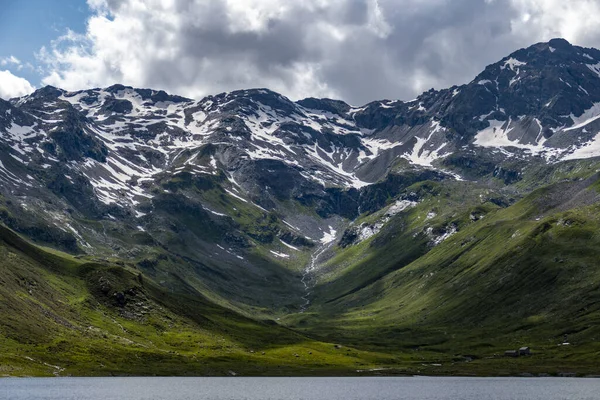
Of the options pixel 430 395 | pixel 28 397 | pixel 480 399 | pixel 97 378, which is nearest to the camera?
pixel 28 397

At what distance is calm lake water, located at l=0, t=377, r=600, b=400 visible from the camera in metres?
150

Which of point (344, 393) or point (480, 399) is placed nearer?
point (480, 399)

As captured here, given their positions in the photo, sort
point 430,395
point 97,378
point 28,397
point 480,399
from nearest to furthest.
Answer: point 28,397 < point 480,399 < point 430,395 < point 97,378

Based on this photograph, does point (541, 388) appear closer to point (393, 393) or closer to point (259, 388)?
point (393, 393)

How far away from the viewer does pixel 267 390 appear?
6924 inches

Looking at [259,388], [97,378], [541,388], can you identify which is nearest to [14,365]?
[97,378]

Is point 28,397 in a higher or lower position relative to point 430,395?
lower

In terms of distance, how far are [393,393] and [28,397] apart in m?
83.4

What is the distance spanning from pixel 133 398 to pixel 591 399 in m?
93.6

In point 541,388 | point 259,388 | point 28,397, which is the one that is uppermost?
point 541,388

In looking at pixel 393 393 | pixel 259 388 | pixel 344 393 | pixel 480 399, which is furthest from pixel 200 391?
pixel 480 399

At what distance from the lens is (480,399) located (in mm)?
151250

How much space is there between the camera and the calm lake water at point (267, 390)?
493 ft

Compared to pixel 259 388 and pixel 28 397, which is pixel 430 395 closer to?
pixel 259 388
